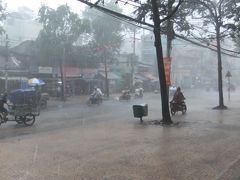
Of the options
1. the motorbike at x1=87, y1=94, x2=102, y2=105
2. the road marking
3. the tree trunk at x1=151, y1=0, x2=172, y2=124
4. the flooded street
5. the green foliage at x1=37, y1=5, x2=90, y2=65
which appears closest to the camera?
the road marking

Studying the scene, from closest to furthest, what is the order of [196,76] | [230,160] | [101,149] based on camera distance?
[230,160], [101,149], [196,76]

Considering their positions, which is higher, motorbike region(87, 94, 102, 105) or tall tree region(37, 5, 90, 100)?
tall tree region(37, 5, 90, 100)

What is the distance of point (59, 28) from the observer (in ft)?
135

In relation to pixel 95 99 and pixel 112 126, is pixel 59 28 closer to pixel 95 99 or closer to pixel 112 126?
pixel 95 99

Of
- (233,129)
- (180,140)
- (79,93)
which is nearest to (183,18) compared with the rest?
(233,129)

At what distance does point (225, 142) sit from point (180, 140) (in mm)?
1350

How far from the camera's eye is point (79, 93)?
52.0 m

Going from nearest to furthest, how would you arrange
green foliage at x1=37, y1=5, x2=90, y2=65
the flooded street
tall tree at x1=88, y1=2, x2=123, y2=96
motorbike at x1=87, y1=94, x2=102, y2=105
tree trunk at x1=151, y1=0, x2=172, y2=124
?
the flooded street < tree trunk at x1=151, y1=0, x2=172, y2=124 < motorbike at x1=87, y1=94, x2=102, y2=105 < green foliage at x1=37, y1=5, x2=90, y2=65 < tall tree at x1=88, y1=2, x2=123, y2=96

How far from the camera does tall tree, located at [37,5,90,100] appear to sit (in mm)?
40594

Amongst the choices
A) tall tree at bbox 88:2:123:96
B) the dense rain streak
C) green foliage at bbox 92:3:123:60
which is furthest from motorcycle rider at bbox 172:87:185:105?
green foliage at bbox 92:3:123:60

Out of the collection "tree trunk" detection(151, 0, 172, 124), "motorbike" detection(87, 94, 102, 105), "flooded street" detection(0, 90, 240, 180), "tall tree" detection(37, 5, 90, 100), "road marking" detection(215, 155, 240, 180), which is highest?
"tall tree" detection(37, 5, 90, 100)

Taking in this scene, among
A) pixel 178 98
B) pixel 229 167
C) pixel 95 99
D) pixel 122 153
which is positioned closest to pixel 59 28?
pixel 95 99

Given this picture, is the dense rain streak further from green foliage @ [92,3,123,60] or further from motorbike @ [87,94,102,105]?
green foliage @ [92,3,123,60]

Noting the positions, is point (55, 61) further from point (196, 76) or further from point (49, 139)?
point (196, 76)
